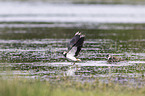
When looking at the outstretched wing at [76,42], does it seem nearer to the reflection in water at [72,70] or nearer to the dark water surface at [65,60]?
the reflection in water at [72,70]

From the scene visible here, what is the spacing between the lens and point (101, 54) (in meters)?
18.3

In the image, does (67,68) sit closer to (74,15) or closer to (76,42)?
(76,42)

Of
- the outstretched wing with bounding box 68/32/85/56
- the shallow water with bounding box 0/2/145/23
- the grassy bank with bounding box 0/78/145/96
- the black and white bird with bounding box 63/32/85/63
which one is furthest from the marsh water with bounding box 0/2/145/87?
the shallow water with bounding box 0/2/145/23

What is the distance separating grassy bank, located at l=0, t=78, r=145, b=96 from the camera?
9.38 metres

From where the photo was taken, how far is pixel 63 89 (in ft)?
36.5

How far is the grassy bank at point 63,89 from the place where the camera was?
9.38 m

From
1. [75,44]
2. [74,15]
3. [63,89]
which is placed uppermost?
[74,15]

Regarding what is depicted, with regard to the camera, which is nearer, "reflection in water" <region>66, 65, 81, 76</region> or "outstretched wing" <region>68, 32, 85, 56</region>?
"reflection in water" <region>66, 65, 81, 76</region>

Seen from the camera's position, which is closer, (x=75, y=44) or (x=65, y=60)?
(x=75, y=44)

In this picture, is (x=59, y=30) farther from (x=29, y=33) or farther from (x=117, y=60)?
(x=117, y=60)

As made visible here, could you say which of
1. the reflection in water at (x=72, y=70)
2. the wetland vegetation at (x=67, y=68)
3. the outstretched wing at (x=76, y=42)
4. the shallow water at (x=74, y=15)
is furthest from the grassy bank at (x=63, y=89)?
the shallow water at (x=74, y=15)

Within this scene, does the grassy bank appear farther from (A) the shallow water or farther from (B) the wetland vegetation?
(A) the shallow water

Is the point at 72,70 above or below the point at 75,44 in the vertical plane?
below

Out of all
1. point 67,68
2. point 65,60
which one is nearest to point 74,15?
point 65,60
